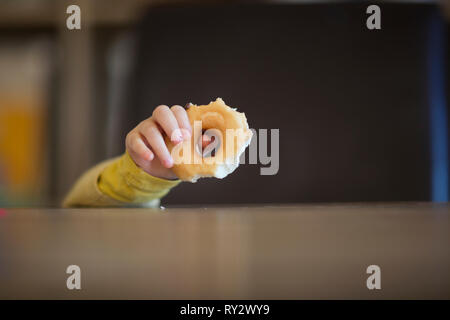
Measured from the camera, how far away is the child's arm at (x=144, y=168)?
0.33 m

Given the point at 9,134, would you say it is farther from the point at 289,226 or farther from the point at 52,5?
the point at 289,226

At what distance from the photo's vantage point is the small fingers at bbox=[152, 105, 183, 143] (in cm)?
32

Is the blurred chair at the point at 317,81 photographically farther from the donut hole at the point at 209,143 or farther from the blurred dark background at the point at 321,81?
the donut hole at the point at 209,143

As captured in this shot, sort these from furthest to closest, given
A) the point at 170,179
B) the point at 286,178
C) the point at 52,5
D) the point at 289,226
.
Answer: the point at 52,5 < the point at 286,178 < the point at 170,179 < the point at 289,226

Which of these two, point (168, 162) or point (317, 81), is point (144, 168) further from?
point (317, 81)

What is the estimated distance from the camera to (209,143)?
1.02 ft

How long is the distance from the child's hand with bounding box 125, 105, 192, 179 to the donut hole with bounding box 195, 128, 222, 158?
0.01 meters

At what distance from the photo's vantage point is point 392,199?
1.03 m

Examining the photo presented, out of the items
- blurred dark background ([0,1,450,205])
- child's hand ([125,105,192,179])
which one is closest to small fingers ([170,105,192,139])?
child's hand ([125,105,192,179])

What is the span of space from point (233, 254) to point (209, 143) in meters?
0.08

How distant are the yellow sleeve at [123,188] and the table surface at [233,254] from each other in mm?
117
